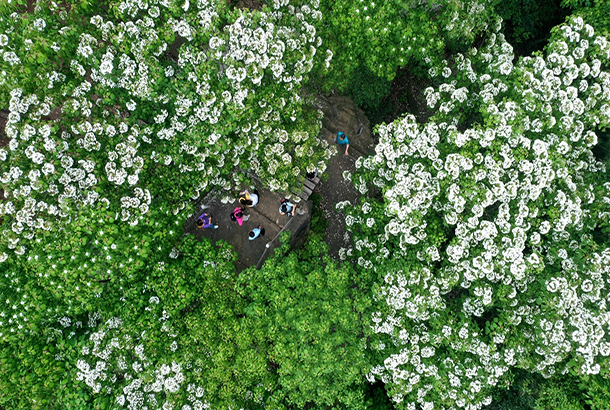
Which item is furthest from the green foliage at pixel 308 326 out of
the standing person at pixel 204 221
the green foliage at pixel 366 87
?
the green foliage at pixel 366 87

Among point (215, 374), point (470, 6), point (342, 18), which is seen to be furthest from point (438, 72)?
point (215, 374)

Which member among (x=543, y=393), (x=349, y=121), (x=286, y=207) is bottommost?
(x=286, y=207)

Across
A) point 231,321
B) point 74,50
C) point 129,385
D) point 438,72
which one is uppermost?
point 438,72

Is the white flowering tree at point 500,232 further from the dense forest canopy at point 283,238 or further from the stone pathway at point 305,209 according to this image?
the stone pathway at point 305,209

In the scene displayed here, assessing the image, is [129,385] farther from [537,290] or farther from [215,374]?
[537,290]

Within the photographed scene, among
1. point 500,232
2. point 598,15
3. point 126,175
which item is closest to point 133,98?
point 126,175

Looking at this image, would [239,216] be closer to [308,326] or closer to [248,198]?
[248,198]

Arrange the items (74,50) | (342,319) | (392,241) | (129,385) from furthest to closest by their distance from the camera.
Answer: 1. (392,241)
2. (342,319)
3. (129,385)
4. (74,50)
